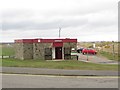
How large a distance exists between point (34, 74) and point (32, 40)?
83.5 feet

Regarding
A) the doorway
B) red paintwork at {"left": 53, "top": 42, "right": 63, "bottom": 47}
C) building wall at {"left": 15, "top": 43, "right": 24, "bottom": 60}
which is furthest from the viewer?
building wall at {"left": 15, "top": 43, "right": 24, "bottom": 60}

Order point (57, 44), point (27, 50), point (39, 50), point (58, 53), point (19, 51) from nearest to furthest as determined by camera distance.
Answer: point (39, 50) < point (57, 44) < point (58, 53) < point (27, 50) < point (19, 51)

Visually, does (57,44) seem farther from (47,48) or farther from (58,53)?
(47,48)

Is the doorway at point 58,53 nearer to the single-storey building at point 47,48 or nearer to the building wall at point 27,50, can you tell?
the single-storey building at point 47,48

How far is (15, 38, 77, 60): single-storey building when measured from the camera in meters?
44.3

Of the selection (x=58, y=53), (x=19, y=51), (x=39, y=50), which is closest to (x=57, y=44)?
(x=58, y=53)

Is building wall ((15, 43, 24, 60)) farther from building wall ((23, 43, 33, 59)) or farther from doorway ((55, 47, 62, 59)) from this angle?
doorway ((55, 47, 62, 59))

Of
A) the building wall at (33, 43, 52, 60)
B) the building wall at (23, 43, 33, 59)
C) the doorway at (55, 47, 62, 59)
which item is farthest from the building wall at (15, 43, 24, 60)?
the doorway at (55, 47, 62, 59)

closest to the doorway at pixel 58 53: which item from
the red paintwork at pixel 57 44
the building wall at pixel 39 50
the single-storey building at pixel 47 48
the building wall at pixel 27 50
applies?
the single-storey building at pixel 47 48

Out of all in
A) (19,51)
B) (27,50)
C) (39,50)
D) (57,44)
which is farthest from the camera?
(19,51)

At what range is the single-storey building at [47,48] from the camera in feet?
145

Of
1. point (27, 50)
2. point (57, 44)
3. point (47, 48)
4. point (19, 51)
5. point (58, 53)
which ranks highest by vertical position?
point (57, 44)

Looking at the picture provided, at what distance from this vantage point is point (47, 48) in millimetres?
44531

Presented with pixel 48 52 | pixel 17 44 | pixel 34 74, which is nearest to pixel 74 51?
pixel 48 52
